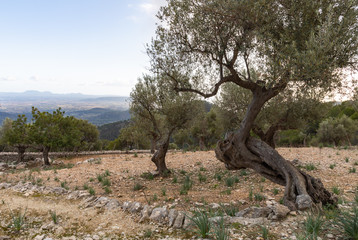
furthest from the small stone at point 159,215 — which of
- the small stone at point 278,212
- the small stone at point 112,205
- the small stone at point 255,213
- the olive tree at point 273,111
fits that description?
the olive tree at point 273,111

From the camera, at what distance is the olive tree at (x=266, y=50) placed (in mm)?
6512

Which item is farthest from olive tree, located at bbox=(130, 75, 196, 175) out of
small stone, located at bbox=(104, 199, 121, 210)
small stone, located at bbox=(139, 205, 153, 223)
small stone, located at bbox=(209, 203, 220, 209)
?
small stone, located at bbox=(139, 205, 153, 223)

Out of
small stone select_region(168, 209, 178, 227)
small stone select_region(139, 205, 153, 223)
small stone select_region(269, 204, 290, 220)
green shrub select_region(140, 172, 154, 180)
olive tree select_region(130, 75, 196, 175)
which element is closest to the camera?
small stone select_region(269, 204, 290, 220)

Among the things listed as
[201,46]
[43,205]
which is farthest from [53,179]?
[201,46]

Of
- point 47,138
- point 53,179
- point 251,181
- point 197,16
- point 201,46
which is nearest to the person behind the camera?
point 197,16

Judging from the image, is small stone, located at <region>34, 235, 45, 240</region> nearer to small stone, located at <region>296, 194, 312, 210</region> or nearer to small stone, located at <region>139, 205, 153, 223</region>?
small stone, located at <region>139, 205, 153, 223</region>

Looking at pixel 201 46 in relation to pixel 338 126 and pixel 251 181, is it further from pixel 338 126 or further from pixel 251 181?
pixel 338 126

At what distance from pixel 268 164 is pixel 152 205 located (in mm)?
4775

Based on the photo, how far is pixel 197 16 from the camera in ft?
27.8

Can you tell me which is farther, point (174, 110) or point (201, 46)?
point (174, 110)

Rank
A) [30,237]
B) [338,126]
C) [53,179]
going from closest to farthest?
[30,237]
[53,179]
[338,126]

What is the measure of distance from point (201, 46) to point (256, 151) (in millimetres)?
5066

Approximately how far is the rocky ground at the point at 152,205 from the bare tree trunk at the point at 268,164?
0.64m

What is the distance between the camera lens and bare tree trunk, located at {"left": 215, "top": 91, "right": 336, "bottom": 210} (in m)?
6.95
